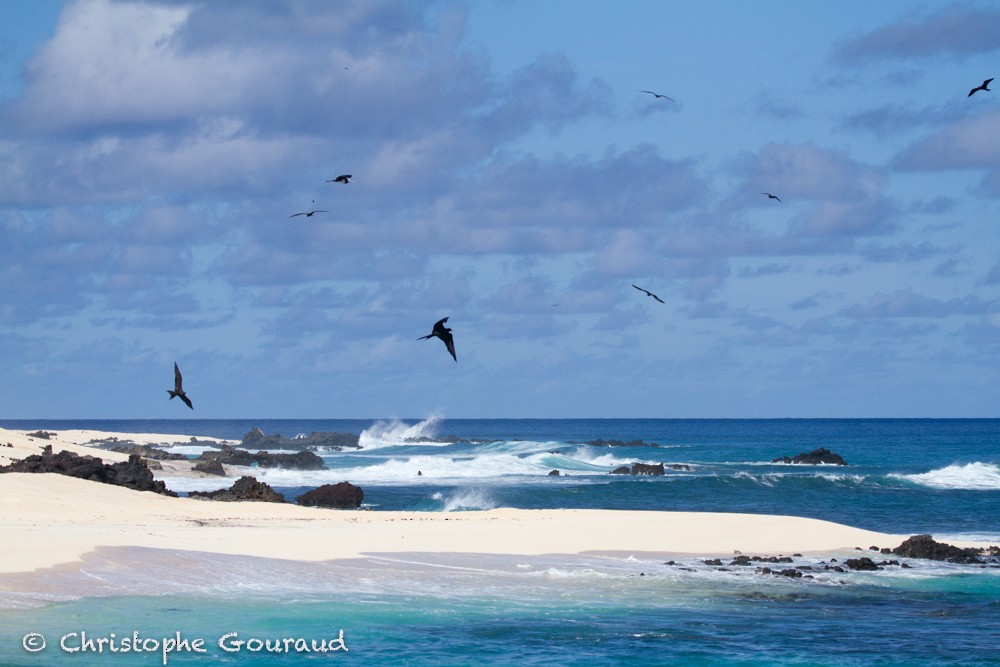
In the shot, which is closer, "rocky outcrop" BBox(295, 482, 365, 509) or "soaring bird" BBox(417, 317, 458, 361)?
"soaring bird" BBox(417, 317, 458, 361)

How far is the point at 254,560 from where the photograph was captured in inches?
730

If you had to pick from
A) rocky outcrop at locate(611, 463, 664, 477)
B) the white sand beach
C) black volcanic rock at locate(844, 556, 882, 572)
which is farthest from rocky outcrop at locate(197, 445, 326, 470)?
black volcanic rock at locate(844, 556, 882, 572)

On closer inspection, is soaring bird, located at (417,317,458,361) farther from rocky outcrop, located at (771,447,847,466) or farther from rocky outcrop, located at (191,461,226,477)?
rocky outcrop, located at (771,447,847,466)

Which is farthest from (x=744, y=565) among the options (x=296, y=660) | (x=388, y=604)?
(x=296, y=660)

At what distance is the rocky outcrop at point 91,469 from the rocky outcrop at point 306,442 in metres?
61.3

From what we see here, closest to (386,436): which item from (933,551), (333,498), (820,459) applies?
(820,459)

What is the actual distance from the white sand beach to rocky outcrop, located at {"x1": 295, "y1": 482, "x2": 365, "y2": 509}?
12.3 feet

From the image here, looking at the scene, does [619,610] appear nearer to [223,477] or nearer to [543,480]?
[223,477]

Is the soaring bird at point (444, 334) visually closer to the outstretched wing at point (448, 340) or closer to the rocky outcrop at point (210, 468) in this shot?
the outstretched wing at point (448, 340)

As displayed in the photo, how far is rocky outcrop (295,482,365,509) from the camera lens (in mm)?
33156

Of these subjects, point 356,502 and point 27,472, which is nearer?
point 27,472

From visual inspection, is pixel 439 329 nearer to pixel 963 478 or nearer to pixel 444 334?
pixel 444 334

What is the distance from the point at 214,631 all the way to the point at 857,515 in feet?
87.7

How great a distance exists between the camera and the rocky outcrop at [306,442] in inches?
3654
